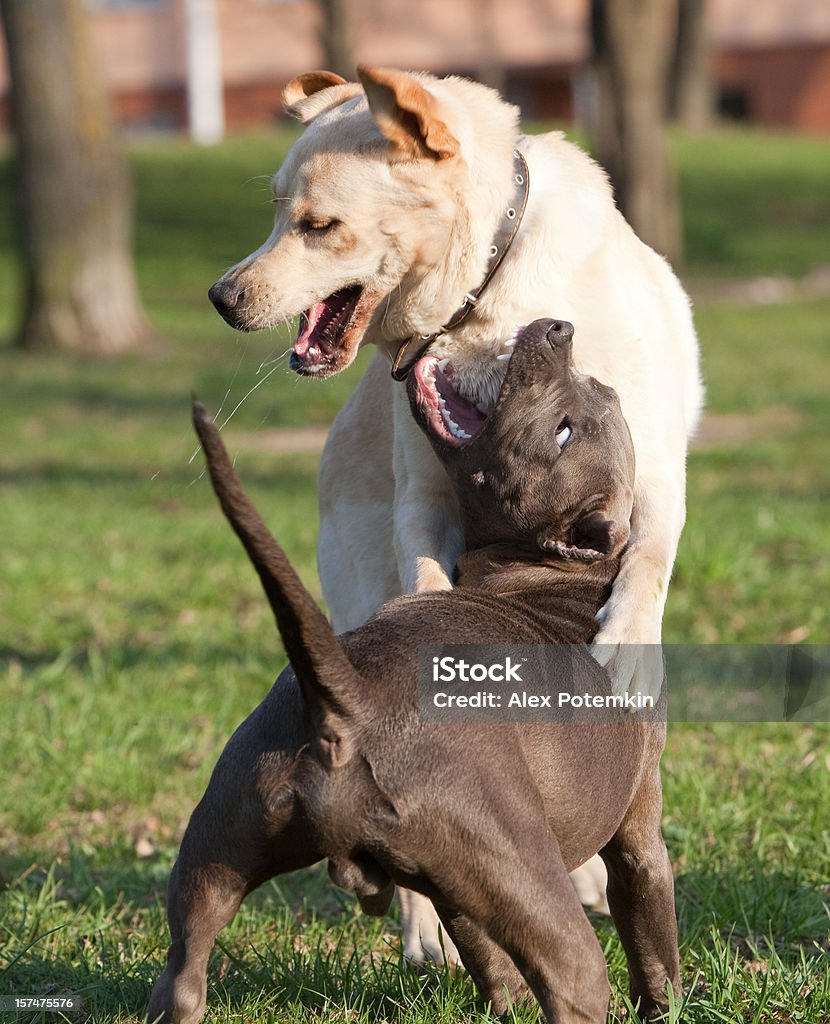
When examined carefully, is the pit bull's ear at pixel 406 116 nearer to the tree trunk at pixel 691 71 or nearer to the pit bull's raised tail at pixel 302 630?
the pit bull's raised tail at pixel 302 630

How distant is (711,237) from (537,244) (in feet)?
65.8

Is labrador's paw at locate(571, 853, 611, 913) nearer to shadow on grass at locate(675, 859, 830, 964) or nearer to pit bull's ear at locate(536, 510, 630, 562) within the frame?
shadow on grass at locate(675, 859, 830, 964)

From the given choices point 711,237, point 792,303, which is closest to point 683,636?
point 792,303

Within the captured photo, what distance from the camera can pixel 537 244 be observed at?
3.74m

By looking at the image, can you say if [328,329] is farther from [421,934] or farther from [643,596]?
[421,934]

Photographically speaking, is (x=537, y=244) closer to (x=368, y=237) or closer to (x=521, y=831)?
(x=368, y=237)

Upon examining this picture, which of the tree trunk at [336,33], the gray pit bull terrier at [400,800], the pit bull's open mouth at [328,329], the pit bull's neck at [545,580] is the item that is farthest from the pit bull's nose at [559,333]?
the tree trunk at [336,33]

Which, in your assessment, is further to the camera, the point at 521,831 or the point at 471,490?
the point at 471,490

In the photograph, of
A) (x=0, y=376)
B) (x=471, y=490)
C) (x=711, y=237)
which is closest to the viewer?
(x=471, y=490)

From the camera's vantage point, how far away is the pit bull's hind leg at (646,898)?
10.5ft

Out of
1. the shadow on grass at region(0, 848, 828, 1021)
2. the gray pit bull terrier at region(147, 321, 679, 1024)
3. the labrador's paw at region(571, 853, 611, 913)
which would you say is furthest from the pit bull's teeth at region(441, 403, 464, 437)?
the labrador's paw at region(571, 853, 611, 913)

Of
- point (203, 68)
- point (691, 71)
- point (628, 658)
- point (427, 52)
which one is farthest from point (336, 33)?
point (628, 658)

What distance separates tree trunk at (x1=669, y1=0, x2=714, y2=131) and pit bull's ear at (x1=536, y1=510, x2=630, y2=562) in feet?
100

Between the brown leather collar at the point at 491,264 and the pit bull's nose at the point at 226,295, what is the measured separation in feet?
1.52
